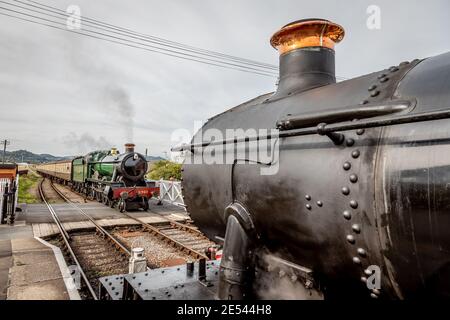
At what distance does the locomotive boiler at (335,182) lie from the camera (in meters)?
1.40

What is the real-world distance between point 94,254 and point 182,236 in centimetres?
271

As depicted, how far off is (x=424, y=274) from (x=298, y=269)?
33.8 inches

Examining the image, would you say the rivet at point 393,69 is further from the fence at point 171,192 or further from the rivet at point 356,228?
the fence at point 171,192

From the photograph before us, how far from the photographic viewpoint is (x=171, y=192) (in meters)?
17.8

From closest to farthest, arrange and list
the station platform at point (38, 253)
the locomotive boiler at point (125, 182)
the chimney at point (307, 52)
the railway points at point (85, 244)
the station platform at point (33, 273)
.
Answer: the chimney at point (307, 52)
the station platform at point (33, 273)
the station platform at point (38, 253)
the railway points at point (85, 244)
the locomotive boiler at point (125, 182)

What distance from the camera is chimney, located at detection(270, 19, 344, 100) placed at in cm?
279

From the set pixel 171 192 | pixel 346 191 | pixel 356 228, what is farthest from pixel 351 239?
pixel 171 192

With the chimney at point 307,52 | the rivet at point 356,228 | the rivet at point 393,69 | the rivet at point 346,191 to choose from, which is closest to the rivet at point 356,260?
the rivet at point 356,228

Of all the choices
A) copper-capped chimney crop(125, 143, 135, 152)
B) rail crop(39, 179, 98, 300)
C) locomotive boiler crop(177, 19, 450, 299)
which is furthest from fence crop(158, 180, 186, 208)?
locomotive boiler crop(177, 19, 450, 299)

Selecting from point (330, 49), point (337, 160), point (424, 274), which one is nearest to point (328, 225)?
point (337, 160)

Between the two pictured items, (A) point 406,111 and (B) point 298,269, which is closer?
(A) point 406,111
